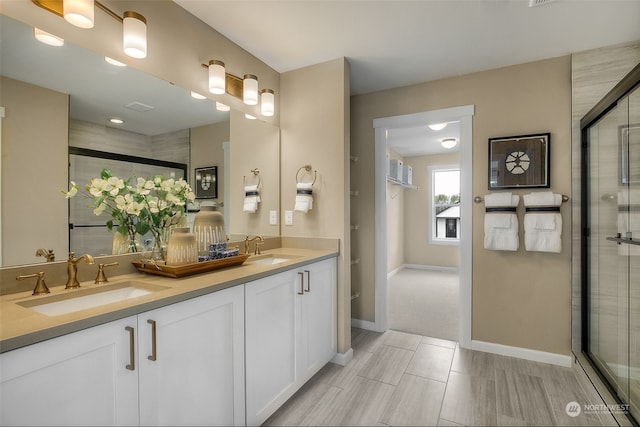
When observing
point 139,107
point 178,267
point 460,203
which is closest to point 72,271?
point 178,267

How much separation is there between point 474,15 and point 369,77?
105cm

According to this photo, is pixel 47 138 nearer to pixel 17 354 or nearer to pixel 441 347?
pixel 17 354

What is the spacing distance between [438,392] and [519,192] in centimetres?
171

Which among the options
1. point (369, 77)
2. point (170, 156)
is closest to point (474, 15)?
point (369, 77)

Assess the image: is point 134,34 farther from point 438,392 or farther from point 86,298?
point 438,392

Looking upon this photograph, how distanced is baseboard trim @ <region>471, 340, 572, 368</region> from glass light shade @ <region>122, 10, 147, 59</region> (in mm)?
3230

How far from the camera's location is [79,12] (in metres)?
1.33

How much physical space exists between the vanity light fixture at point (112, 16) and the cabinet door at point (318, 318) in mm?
1549

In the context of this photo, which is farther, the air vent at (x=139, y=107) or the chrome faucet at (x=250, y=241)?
the chrome faucet at (x=250, y=241)

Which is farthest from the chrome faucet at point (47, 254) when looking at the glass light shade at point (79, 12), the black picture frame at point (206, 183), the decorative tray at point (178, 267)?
the glass light shade at point (79, 12)

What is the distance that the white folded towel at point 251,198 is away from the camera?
250cm

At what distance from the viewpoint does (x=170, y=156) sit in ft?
6.05

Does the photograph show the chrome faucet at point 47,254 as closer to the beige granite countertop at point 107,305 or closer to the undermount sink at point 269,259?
the beige granite countertop at point 107,305

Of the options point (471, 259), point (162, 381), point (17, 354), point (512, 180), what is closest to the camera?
point (17, 354)
